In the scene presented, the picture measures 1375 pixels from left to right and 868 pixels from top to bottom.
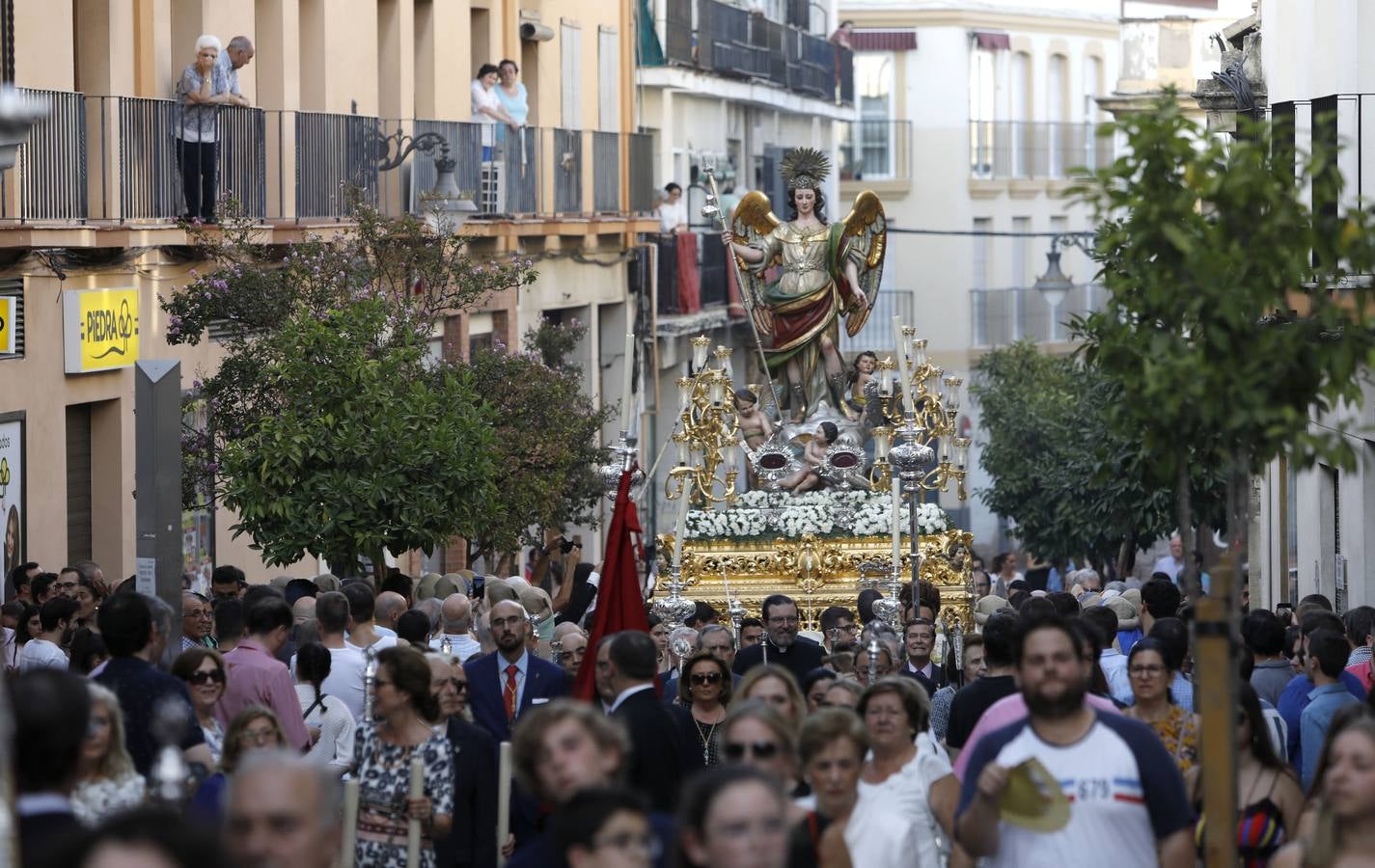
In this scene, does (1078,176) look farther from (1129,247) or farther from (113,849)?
(113,849)

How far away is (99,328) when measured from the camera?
63.4 ft

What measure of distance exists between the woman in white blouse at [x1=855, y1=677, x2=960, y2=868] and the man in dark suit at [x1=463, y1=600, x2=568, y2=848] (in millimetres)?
2424

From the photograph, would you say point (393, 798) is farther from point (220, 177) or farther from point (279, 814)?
point (220, 177)

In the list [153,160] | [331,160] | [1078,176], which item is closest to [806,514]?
[153,160]

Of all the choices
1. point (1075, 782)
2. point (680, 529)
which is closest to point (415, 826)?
point (1075, 782)

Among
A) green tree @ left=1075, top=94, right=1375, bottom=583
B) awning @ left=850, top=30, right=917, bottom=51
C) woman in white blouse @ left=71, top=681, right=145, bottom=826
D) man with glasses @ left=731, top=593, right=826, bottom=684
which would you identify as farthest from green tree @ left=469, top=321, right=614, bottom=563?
awning @ left=850, top=30, right=917, bottom=51

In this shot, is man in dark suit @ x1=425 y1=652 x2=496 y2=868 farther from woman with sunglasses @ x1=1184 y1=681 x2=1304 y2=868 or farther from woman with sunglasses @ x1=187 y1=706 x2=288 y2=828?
woman with sunglasses @ x1=1184 y1=681 x2=1304 y2=868

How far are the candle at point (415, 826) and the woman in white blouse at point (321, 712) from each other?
5.34 feet

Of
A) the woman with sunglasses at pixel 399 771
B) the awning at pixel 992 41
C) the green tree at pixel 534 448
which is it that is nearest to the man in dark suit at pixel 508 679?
the woman with sunglasses at pixel 399 771

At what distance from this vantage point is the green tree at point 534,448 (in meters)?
18.6

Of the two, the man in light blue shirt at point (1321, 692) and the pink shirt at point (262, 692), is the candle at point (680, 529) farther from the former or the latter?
the pink shirt at point (262, 692)

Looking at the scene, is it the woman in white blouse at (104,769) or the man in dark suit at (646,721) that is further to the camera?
the man in dark suit at (646,721)

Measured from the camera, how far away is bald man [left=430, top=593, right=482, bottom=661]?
41.5 feet

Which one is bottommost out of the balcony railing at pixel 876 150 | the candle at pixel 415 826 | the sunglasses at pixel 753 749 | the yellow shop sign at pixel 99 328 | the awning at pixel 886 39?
the candle at pixel 415 826
